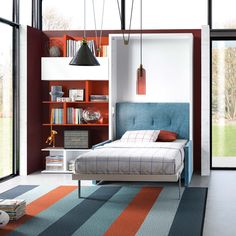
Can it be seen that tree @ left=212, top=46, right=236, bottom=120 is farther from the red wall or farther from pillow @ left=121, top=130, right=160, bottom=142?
the red wall

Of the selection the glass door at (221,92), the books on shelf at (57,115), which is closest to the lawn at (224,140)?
the glass door at (221,92)

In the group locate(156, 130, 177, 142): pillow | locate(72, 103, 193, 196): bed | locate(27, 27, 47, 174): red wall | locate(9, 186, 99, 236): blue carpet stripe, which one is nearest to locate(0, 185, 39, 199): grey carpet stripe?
locate(9, 186, 99, 236): blue carpet stripe

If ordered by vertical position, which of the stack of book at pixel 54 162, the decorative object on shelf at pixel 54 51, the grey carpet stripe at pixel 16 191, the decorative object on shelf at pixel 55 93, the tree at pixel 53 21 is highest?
the tree at pixel 53 21

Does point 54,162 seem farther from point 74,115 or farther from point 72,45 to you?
point 72,45

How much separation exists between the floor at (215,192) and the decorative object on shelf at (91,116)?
90 cm

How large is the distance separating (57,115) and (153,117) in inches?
58.2

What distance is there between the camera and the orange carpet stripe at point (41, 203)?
496cm

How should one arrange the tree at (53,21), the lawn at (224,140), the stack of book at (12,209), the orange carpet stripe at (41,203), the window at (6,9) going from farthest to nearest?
the tree at (53,21)
the lawn at (224,140)
the window at (6,9)
the stack of book at (12,209)
the orange carpet stripe at (41,203)

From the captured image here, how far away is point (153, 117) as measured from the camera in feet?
27.7

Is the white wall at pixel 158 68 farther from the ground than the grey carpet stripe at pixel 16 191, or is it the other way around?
the white wall at pixel 158 68

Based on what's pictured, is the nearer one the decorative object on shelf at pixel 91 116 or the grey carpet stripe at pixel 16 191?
the grey carpet stripe at pixel 16 191

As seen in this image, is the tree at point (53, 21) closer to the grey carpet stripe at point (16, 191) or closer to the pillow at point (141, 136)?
the pillow at point (141, 136)

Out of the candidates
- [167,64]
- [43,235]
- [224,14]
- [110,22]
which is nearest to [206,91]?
[167,64]

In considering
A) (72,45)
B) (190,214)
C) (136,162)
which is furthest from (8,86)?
(190,214)
